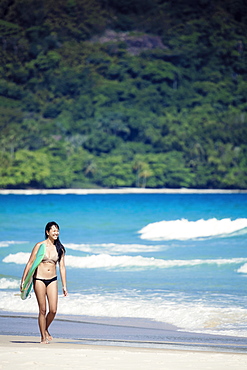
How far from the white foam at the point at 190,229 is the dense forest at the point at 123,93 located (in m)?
72.4

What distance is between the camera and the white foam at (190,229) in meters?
25.2

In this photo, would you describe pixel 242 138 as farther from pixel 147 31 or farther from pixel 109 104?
pixel 147 31

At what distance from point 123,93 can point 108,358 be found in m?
112

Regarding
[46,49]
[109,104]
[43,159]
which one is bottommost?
[43,159]

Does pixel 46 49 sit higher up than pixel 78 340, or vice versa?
pixel 46 49

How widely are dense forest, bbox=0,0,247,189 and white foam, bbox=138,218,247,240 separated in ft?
237

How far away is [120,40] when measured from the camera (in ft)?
438

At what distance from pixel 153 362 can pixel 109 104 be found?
361 feet

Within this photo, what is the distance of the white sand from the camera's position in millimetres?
5593

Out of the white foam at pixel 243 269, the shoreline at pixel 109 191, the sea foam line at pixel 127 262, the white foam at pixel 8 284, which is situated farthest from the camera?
the shoreline at pixel 109 191

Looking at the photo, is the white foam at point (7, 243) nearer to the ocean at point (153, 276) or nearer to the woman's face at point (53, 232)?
the ocean at point (153, 276)

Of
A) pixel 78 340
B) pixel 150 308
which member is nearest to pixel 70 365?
pixel 78 340

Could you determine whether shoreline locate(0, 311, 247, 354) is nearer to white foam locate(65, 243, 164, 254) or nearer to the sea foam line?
the sea foam line

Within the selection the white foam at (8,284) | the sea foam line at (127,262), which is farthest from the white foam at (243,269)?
the white foam at (8,284)
